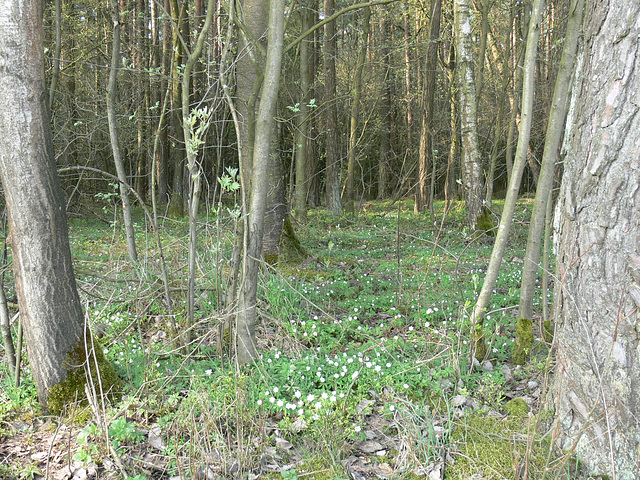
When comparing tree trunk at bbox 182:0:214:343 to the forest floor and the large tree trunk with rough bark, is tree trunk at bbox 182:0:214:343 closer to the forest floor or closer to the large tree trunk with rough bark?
the forest floor

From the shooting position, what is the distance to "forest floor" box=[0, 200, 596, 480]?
2549mm

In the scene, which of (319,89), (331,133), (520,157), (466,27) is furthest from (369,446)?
(319,89)

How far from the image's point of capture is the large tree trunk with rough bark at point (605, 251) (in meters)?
2.14

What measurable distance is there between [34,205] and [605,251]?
318 cm

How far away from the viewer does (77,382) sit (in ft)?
10.00

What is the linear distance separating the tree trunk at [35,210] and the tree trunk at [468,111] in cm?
819

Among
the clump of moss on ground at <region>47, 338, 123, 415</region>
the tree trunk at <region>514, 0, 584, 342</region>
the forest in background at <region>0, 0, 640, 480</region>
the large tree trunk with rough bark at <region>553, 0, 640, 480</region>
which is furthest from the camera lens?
the tree trunk at <region>514, 0, 584, 342</region>

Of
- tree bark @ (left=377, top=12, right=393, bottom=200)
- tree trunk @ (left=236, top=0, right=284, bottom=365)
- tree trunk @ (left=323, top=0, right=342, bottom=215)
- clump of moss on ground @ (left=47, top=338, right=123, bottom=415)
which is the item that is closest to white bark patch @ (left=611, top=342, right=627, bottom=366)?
tree trunk @ (left=236, top=0, right=284, bottom=365)

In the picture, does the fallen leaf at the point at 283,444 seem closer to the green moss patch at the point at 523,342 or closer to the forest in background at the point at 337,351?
the forest in background at the point at 337,351

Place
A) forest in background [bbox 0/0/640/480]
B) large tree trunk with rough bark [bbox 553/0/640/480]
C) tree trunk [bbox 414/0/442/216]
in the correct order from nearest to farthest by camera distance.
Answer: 1. large tree trunk with rough bark [bbox 553/0/640/480]
2. forest in background [bbox 0/0/640/480]
3. tree trunk [bbox 414/0/442/216]

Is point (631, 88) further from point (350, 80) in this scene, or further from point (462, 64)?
point (350, 80)

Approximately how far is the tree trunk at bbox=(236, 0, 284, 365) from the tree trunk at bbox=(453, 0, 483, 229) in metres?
7.12

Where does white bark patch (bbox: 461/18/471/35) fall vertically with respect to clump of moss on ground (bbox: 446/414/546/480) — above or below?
above

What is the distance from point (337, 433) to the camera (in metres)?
2.74
